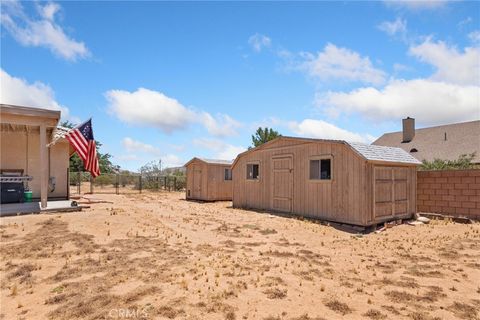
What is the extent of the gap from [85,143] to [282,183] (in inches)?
304

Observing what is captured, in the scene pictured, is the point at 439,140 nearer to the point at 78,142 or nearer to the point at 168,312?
the point at 78,142

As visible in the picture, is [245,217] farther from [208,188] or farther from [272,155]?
[208,188]

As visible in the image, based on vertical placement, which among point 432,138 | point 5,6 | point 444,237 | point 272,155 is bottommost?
point 444,237

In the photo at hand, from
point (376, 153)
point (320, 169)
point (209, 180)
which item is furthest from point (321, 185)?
point (209, 180)

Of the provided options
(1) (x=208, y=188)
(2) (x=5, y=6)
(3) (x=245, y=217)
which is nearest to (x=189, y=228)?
(3) (x=245, y=217)

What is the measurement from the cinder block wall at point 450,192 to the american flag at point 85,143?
41.9ft

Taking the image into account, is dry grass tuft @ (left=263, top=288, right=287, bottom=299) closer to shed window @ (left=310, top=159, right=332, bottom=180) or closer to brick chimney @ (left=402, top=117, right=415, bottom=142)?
shed window @ (left=310, top=159, right=332, bottom=180)

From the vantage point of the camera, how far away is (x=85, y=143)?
38.1ft

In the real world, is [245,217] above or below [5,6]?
below

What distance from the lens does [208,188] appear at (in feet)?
64.2

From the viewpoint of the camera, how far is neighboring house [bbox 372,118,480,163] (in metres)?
22.6

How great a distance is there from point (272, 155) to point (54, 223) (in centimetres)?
858

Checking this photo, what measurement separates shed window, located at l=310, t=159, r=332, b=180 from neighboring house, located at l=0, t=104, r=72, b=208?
9.15 m

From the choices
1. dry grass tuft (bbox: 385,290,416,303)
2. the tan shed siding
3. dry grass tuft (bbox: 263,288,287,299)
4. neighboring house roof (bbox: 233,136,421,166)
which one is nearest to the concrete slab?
neighboring house roof (bbox: 233,136,421,166)
